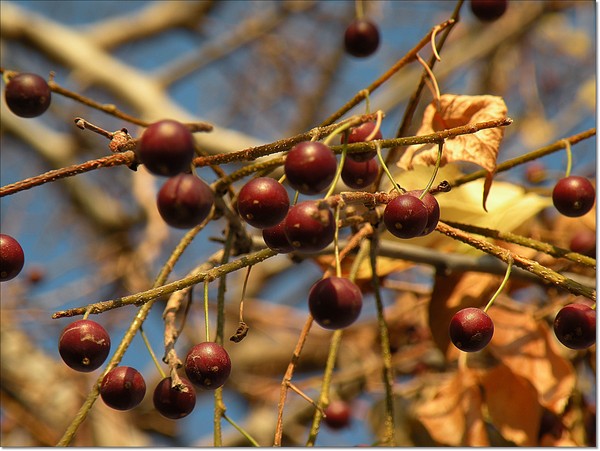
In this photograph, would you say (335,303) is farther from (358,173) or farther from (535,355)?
(535,355)

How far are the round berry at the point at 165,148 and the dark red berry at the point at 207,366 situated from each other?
0.20 meters

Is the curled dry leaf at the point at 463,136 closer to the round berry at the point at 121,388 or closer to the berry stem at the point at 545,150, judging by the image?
the berry stem at the point at 545,150

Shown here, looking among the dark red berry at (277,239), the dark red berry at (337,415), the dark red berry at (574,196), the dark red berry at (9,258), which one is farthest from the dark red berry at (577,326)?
the dark red berry at (337,415)

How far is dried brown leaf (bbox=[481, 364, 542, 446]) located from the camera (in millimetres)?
1197

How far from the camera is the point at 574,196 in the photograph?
3.03 feet

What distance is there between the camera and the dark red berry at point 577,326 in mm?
774

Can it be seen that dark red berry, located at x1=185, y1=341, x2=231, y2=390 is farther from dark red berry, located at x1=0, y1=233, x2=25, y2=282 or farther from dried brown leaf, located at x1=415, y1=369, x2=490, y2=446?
dried brown leaf, located at x1=415, y1=369, x2=490, y2=446

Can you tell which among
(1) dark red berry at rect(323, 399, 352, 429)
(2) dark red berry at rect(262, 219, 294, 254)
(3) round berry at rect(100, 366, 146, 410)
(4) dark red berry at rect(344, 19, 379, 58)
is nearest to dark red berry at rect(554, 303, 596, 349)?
(2) dark red berry at rect(262, 219, 294, 254)

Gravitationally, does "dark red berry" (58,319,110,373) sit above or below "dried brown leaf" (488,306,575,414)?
below

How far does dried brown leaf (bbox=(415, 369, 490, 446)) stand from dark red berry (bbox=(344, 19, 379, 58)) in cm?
55

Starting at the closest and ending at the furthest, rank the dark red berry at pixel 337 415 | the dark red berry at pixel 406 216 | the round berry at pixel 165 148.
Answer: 1. the round berry at pixel 165 148
2. the dark red berry at pixel 406 216
3. the dark red berry at pixel 337 415

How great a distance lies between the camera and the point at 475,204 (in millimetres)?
1230

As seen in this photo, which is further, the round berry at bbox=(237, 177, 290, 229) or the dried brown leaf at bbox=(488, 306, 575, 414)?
the dried brown leaf at bbox=(488, 306, 575, 414)

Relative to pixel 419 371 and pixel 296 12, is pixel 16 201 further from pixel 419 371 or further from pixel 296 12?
pixel 419 371
